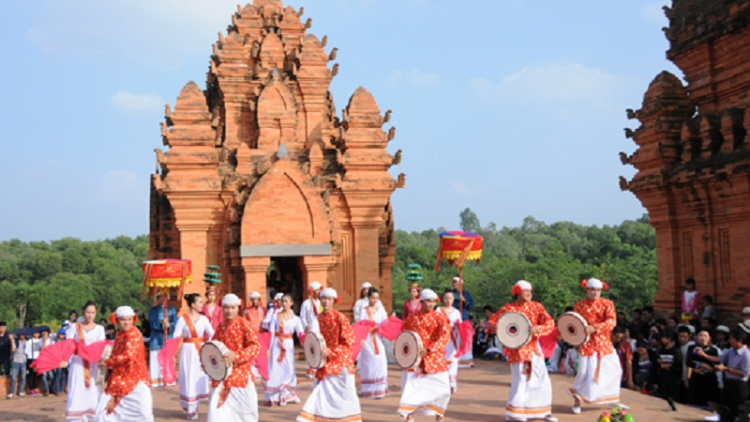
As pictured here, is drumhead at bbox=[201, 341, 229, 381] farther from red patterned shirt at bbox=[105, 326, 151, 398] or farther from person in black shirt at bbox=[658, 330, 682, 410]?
person in black shirt at bbox=[658, 330, 682, 410]

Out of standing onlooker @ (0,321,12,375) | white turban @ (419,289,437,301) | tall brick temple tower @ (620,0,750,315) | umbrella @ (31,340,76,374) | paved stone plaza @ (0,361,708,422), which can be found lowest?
paved stone plaza @ (0,361,708,422)

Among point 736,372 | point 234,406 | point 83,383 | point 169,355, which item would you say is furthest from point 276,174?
point 736,372

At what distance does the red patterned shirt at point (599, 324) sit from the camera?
9.52 metres

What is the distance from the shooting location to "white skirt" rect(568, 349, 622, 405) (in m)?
9.41

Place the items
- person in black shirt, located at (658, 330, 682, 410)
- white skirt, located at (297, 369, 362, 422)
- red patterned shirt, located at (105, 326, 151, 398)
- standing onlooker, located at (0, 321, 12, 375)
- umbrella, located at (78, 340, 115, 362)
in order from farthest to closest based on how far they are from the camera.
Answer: standing onlooker, located at (0, 321, 12, 375)
person in black shirt, located at (658, 330, 682, 410)
umbrella, located at (78, 340, 115, 362)
white skirt, located at (297, 369, 362, 422)
red patterned shirt, located at (105, 326, 151, 398)

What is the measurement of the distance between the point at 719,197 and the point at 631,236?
43.9 m

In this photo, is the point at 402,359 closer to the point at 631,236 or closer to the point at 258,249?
the point at 258,249

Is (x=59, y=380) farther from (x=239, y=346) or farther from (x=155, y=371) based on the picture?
(x=239, y=346)

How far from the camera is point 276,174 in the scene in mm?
16719

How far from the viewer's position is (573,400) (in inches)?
397

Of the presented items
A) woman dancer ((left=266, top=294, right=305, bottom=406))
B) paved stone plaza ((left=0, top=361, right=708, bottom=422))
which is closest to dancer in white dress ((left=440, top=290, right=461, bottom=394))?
paved stone plaza ((left=0, top=361, right=708, bottom=422))

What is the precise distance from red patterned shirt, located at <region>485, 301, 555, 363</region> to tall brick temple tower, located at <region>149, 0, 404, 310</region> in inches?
302

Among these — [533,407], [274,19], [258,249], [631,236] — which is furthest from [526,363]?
[631,236]

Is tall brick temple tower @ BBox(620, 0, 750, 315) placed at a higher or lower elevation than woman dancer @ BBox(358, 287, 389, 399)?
higher
